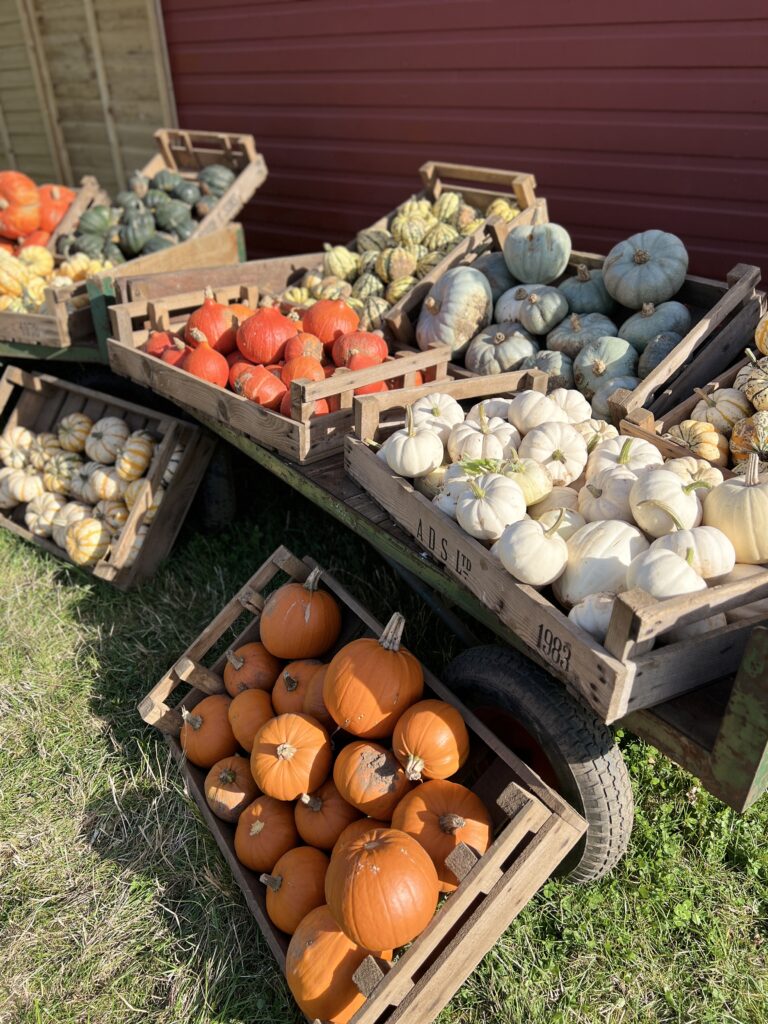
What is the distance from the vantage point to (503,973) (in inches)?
102

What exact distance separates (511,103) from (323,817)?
204 inches

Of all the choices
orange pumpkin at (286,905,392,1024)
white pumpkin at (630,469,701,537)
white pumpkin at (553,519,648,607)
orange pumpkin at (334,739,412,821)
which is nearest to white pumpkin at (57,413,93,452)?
orange pumpkin at (334,739,412,821)

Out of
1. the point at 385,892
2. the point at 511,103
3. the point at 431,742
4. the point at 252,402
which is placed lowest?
the point at 385,892

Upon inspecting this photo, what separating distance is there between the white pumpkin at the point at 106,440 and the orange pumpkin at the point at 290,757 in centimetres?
250

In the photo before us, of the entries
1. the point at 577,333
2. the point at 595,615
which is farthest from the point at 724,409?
the point at 595,615

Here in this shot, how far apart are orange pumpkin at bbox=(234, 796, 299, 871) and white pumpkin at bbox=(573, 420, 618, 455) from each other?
67.7 inches

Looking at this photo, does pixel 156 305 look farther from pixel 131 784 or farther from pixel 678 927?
pixel 678 927

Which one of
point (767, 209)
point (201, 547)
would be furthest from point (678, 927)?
point (767, 209)

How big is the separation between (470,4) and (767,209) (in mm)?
2645

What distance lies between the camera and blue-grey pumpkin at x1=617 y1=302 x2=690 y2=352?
3.56 metres

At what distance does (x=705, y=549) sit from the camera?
84.2 inches

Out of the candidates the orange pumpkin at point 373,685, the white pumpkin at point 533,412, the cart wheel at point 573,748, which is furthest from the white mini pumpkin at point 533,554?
the white pumpkin at point 533,412

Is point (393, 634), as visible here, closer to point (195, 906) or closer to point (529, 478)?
point (529, 478)

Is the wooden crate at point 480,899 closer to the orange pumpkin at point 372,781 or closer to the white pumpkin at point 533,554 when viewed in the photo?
the orange pumpkin at point 372,781
